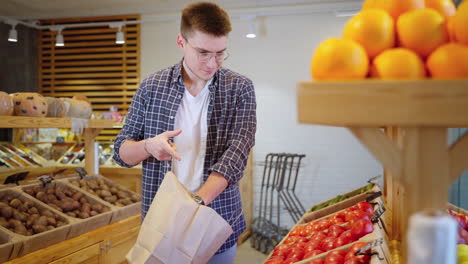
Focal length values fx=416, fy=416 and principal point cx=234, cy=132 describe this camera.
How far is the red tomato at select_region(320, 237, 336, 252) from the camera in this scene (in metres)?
1.76

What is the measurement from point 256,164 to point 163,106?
5088 mm

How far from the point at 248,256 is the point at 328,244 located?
13.1 ft

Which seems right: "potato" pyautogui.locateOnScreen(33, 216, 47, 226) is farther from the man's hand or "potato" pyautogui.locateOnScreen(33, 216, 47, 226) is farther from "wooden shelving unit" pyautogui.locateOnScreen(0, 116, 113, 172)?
the man's hand

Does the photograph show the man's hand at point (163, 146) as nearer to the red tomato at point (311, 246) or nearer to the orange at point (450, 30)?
the red tomato at point (311, 246)

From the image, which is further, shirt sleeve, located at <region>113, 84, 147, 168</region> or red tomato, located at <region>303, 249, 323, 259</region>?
shirt sleeve, located at <region>113, 84, 147, 168</region>

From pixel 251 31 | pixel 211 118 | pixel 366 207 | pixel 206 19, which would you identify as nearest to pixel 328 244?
pixel 366 207

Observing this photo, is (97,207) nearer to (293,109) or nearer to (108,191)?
(108,191)

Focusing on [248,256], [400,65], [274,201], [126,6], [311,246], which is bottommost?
[248,256]

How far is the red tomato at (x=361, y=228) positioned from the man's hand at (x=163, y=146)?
2.67ft

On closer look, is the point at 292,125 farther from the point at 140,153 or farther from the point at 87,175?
the point at 140,153

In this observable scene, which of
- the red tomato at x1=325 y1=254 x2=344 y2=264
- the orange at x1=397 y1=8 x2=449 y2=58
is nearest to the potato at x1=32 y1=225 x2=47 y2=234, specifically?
the red tomato at x1=325 y1=254 x2=344 y2=264

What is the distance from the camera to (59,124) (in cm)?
331

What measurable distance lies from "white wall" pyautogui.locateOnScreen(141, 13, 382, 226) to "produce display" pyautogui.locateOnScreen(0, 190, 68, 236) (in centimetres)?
422

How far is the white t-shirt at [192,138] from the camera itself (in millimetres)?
1863
